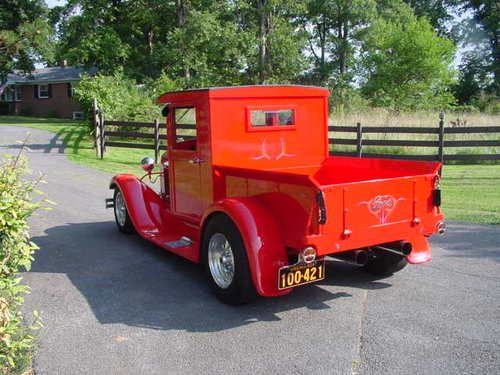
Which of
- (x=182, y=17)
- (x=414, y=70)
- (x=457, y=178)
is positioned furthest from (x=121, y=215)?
(x=414, y=70)

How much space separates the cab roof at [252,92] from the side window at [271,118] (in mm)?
185

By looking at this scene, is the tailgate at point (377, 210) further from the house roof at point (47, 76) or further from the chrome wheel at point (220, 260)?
the house roof at point (47, 76)

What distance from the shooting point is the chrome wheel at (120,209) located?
25.5 ft

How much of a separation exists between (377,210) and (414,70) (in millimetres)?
31675

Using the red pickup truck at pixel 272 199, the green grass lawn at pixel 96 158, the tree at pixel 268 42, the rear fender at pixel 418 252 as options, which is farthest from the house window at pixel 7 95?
the rear fender at pixel 418 252

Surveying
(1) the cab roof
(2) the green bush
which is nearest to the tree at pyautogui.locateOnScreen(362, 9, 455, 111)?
(1) the cab roof

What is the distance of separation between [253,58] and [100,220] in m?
28.0

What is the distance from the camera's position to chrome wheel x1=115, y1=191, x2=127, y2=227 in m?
7.77

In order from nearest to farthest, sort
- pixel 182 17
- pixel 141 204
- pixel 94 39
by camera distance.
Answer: pixel 141 204 < pixel 94 39 < pixel 182 17

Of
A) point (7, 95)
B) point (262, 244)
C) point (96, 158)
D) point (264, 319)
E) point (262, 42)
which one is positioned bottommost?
point (264, 319)

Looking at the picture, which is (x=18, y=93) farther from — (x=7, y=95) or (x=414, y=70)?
Answer: (x=414, y=70)

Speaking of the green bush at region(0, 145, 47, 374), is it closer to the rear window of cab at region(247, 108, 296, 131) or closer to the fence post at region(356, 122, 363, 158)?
the rear window of cab at region(247, 108, 296, 131)

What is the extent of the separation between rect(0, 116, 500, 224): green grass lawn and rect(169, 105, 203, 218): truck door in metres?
4.56

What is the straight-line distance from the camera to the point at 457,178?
1295 cm
